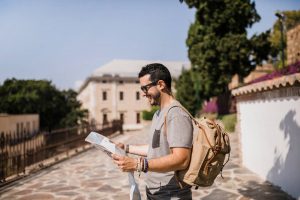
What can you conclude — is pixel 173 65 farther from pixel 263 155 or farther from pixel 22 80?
pixel 263 155

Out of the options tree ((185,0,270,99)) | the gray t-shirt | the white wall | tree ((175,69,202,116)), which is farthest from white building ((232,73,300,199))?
tree ((175,69,202,116))

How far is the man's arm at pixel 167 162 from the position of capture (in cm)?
210

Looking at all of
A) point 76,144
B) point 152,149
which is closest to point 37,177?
point 76,144

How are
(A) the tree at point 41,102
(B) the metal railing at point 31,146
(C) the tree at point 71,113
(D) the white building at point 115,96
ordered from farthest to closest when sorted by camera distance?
(D) the white building at point 115,96 < (C) the tree at point 71,113 < (A) the tree at point 41,102 < (B) the metal railing at point 31,146

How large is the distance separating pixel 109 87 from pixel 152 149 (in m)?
49.8

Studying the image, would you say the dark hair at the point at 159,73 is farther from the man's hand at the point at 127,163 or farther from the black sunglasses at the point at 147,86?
the man's hand at the point at 127,163

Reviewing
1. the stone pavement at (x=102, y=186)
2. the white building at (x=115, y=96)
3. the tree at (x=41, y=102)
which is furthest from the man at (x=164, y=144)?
the white building at (x=115, y=96)

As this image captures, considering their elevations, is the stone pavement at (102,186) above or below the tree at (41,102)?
below

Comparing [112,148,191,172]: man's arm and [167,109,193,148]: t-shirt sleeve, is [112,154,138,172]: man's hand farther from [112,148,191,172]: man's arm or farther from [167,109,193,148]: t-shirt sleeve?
[167,109,193,148]: t-shirt sleeve

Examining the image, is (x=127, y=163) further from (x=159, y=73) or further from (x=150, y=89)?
(x=159, y=73)

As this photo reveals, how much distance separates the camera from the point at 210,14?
22391 millimetres

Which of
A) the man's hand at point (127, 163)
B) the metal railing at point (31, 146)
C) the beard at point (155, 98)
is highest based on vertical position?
the beard at point (155, 98)

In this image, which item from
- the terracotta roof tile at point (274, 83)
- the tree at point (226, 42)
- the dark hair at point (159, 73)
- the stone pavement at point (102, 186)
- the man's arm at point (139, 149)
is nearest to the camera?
the dark hair at point (159, 73)

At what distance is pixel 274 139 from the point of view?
262 inches
